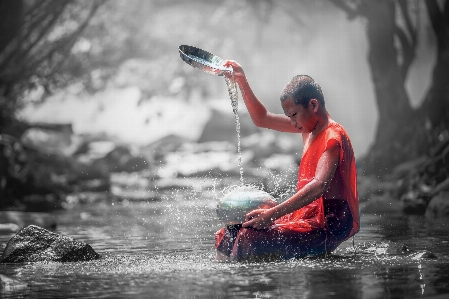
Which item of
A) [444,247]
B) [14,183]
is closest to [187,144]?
[14,183]

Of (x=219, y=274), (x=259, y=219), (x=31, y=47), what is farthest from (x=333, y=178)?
(x=31, y=47)

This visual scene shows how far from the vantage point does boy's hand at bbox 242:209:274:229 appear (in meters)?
7.26

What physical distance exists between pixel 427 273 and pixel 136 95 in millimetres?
37970

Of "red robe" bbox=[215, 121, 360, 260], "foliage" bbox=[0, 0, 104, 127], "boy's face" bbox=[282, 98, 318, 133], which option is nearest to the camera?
"red robe" bbox=[215, 121, 360, 260]

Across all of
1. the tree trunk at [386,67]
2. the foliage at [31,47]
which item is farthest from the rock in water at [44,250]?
the tree trunk at [386,67]

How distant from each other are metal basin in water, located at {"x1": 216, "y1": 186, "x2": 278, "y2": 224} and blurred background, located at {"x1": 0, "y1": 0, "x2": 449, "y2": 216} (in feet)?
45.1

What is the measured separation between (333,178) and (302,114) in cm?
63

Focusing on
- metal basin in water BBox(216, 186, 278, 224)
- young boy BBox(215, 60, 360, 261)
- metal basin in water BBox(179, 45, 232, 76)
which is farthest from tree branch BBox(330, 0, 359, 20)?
metal basin in water BBox(216, 186, 278, 224)

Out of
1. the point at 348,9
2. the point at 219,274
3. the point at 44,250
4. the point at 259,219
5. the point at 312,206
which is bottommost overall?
the point at 219,274

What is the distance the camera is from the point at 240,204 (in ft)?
24.4

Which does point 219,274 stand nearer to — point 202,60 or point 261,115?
point 261,115

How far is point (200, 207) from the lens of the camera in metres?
20.0

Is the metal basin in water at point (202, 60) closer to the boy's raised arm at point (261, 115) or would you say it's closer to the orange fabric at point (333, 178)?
the boy's raised arm at point (261, 115)

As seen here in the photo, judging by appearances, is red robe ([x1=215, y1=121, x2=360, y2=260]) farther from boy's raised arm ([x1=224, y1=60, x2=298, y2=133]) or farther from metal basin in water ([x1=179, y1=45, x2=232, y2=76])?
metal basin in water ([x1=179, y1=45, x2=232, y2=76])
